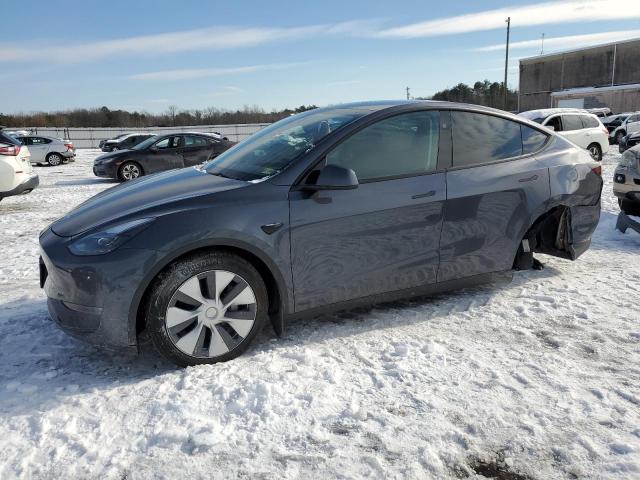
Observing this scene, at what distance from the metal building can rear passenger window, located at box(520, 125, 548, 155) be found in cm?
4884

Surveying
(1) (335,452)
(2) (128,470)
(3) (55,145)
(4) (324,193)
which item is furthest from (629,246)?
(3) (55,145)

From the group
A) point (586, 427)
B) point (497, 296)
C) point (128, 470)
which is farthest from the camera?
point (497, 296)

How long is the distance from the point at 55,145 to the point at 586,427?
80.5 ft

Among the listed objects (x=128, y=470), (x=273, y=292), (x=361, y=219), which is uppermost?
(x=361, y=219)

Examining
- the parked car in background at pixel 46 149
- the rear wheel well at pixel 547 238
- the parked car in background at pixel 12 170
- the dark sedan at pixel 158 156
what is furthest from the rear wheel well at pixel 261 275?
the parked car in background at pixel 46 149

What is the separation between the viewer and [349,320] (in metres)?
3.95

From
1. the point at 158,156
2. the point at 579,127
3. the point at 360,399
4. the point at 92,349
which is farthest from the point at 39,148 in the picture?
the point at 360,399

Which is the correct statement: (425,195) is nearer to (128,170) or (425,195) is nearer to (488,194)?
(488,194)

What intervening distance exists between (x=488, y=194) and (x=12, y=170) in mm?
8911

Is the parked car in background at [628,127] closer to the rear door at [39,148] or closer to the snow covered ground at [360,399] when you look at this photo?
the snow covered ground at [360,399]

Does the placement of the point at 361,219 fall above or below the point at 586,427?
above

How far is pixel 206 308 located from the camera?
10.3 feet

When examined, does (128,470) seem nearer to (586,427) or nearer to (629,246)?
(586,427)

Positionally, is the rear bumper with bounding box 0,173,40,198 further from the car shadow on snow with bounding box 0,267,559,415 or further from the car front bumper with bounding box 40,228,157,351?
the car front bumper with bounding box 40,228,157,351
